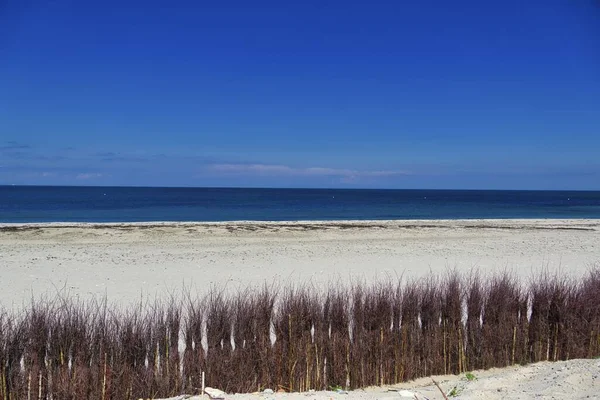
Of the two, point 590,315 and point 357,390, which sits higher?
point 590,315

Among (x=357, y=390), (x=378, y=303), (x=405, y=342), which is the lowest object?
(x=357, y=390)

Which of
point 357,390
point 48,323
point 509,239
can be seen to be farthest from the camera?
point 509,239

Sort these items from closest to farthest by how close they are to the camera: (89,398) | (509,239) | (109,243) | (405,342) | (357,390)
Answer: (89,398) → (357,390) → (405,342) → (109,243) → (509,239)

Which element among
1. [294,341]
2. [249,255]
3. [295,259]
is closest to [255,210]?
[249,255]

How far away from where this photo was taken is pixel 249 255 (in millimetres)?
18062

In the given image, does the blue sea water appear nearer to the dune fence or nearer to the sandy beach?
the sandy beach

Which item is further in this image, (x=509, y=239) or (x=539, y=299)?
(x=509, y=239)

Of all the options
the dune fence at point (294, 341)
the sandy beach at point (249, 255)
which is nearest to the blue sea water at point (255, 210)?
the sandy beach at point (249, 255)

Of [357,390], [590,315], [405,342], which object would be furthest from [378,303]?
[590,315]

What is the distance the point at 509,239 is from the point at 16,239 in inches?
878

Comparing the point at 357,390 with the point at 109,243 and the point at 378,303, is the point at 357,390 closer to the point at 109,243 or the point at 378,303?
the point at 378,303

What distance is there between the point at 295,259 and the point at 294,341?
37.1 feet

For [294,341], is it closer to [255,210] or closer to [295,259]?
[295,259]

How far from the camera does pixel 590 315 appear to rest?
706 centimetres
